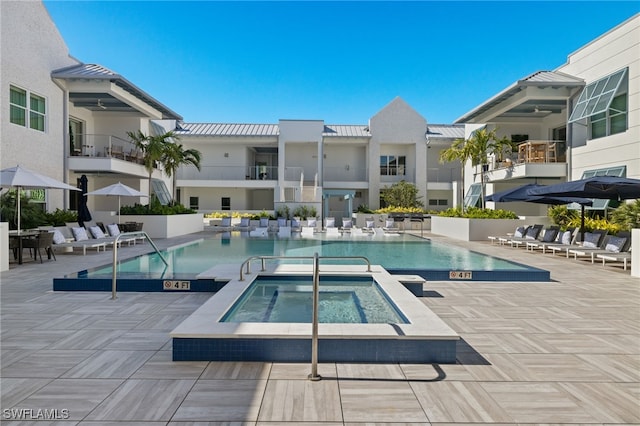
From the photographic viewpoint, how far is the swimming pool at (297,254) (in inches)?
317

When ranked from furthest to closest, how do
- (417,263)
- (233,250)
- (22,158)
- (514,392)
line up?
1. (22,158)
2. (233,250)
3. (417,263)
4. (514,392)

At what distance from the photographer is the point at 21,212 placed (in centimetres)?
1355

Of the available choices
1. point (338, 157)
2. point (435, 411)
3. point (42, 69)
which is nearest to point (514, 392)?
point (435, 411)

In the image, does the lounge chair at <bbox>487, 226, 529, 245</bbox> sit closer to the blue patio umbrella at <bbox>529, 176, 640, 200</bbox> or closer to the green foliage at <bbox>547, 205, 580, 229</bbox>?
the green foliage at <bbox>547, 205, 580, 229</bbox>

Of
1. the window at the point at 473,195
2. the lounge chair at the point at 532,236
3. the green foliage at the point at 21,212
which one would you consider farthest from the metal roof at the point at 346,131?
the green foliage at the point at 21,212

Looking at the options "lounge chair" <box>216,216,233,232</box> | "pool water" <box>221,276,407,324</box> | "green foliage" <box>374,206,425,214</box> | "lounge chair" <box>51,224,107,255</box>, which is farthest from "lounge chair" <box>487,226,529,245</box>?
"lounge chair" <box>51,224,107,255</box>

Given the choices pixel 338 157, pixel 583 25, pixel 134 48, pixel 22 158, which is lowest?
pixel 22 158

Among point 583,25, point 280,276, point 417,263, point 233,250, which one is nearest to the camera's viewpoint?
point 280,276

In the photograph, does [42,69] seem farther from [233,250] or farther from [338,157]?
[338,157]

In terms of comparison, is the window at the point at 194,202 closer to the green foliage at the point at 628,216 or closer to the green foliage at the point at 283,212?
the green foliage at the point at 283,212

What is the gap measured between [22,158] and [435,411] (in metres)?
17.7

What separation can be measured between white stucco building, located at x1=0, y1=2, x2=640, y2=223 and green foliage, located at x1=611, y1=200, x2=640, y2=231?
80.4 inches

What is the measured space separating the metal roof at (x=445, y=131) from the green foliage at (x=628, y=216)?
16870 millimetres

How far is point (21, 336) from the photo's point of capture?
5.23m
